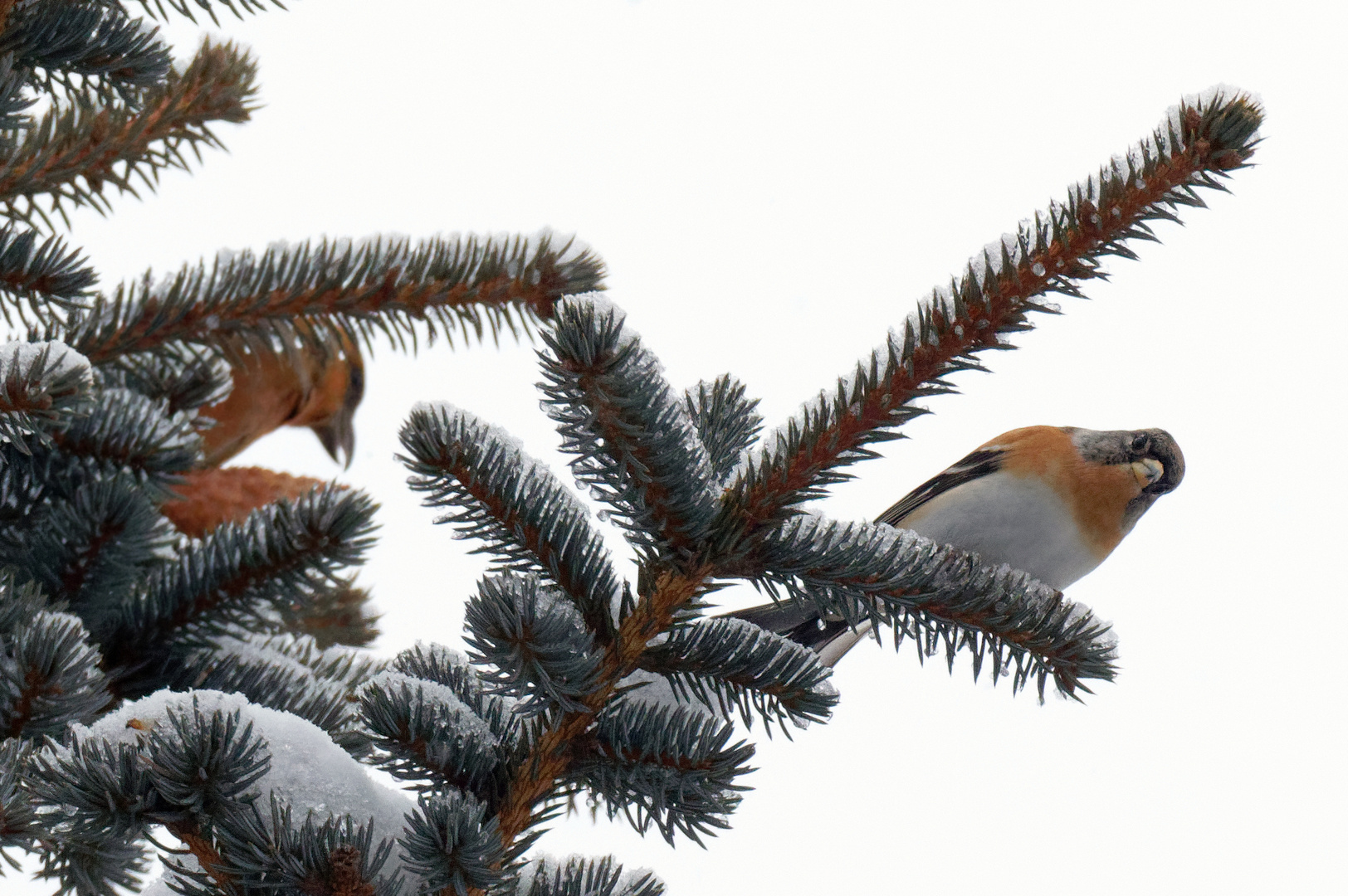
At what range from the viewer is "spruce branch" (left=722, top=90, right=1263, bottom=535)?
107cm

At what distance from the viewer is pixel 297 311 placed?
6.91 ft

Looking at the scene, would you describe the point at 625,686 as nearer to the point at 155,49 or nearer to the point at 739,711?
the point at 739,711

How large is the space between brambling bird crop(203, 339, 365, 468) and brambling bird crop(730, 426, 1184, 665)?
1218 mm

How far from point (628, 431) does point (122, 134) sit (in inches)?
54.6

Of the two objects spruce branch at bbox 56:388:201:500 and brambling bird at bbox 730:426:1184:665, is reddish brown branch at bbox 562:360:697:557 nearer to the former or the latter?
brambling bird at bbox 730:426:1184:665

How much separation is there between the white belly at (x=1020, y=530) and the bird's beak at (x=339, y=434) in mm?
1676

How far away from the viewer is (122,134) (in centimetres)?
197

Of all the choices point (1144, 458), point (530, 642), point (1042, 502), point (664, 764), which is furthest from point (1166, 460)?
point (530, 642)

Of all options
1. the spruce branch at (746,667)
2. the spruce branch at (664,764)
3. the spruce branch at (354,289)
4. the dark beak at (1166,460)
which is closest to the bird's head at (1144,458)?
the dark beak at (1166,460)

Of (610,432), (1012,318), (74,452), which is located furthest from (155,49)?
(1012,318)

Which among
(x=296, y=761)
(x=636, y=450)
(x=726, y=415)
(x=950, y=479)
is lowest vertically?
(x=296, y=761)

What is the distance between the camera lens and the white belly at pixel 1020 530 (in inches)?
87.5

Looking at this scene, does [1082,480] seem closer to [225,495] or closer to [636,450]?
[636,450]

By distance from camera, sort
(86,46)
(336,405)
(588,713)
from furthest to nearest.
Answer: (336,405)
(86,46)
(588,713)
